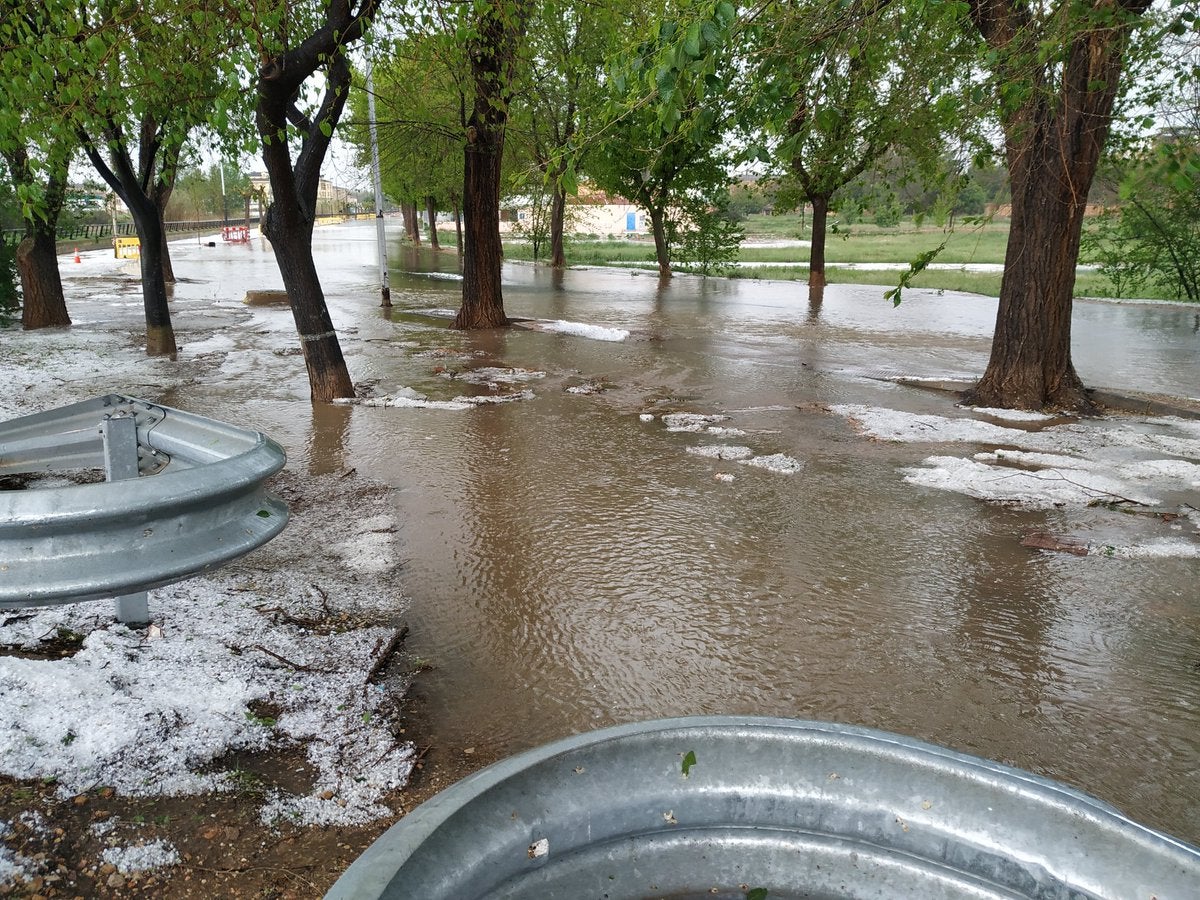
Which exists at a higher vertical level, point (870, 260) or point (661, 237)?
point (661, 237)

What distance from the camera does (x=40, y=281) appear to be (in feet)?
50.8

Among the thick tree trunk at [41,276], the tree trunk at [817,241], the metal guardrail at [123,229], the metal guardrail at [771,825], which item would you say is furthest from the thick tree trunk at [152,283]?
the metal guardrail at [123,229]

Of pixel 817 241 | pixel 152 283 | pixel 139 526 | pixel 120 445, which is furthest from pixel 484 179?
pixel 817 241

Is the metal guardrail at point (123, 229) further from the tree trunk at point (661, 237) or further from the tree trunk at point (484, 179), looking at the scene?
the tree trunk at point (484, 179)

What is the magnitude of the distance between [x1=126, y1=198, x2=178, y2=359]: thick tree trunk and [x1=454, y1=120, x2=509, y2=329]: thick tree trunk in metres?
4.75

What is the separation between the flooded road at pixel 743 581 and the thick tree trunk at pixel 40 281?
625cm

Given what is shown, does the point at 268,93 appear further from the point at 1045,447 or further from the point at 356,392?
the point at 1045,447

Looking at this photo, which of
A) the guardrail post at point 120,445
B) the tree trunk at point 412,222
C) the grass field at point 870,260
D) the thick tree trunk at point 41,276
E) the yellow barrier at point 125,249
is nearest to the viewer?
the guardrail post at point 120,445

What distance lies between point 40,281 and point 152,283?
142 inches

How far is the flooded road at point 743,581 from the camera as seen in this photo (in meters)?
3.71

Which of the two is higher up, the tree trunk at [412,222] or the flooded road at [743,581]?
the tree trunk at [412,222]

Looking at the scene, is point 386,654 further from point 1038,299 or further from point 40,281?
point 40,281

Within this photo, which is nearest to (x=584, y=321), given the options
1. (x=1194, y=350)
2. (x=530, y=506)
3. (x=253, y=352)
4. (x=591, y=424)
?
(x=253, y=352)

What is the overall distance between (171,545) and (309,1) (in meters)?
9.53
